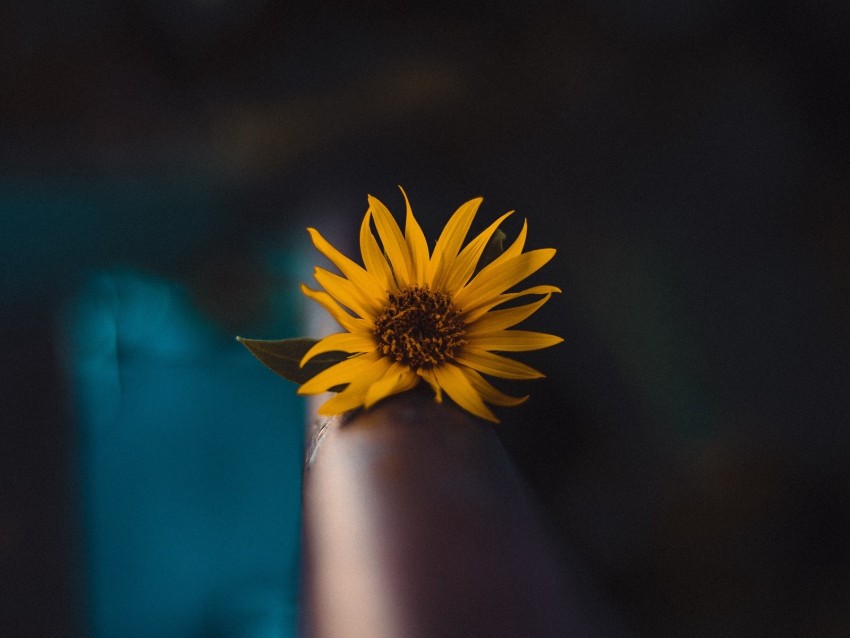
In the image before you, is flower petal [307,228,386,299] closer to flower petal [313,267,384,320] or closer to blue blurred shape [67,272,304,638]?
flower petal [313,267,384,320]

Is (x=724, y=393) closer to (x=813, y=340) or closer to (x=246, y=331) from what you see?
(x=813, y=340)

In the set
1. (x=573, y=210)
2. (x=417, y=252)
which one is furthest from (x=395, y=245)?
(x=573, y=210)

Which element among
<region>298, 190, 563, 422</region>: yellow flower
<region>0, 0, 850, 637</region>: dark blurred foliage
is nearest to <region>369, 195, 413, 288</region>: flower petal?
<region>298, 190, 563, 422</region>: yellow flower

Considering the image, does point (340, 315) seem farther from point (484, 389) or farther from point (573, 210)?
point (573, 210)

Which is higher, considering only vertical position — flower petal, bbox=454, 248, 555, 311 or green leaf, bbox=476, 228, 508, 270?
green leaf, bbox=476, 228, 508, 270

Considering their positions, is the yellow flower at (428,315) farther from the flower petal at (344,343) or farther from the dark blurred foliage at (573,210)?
the dark blurred foliage at (573,210)

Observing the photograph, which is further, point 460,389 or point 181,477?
point 181,477

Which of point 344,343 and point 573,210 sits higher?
point 573,210
